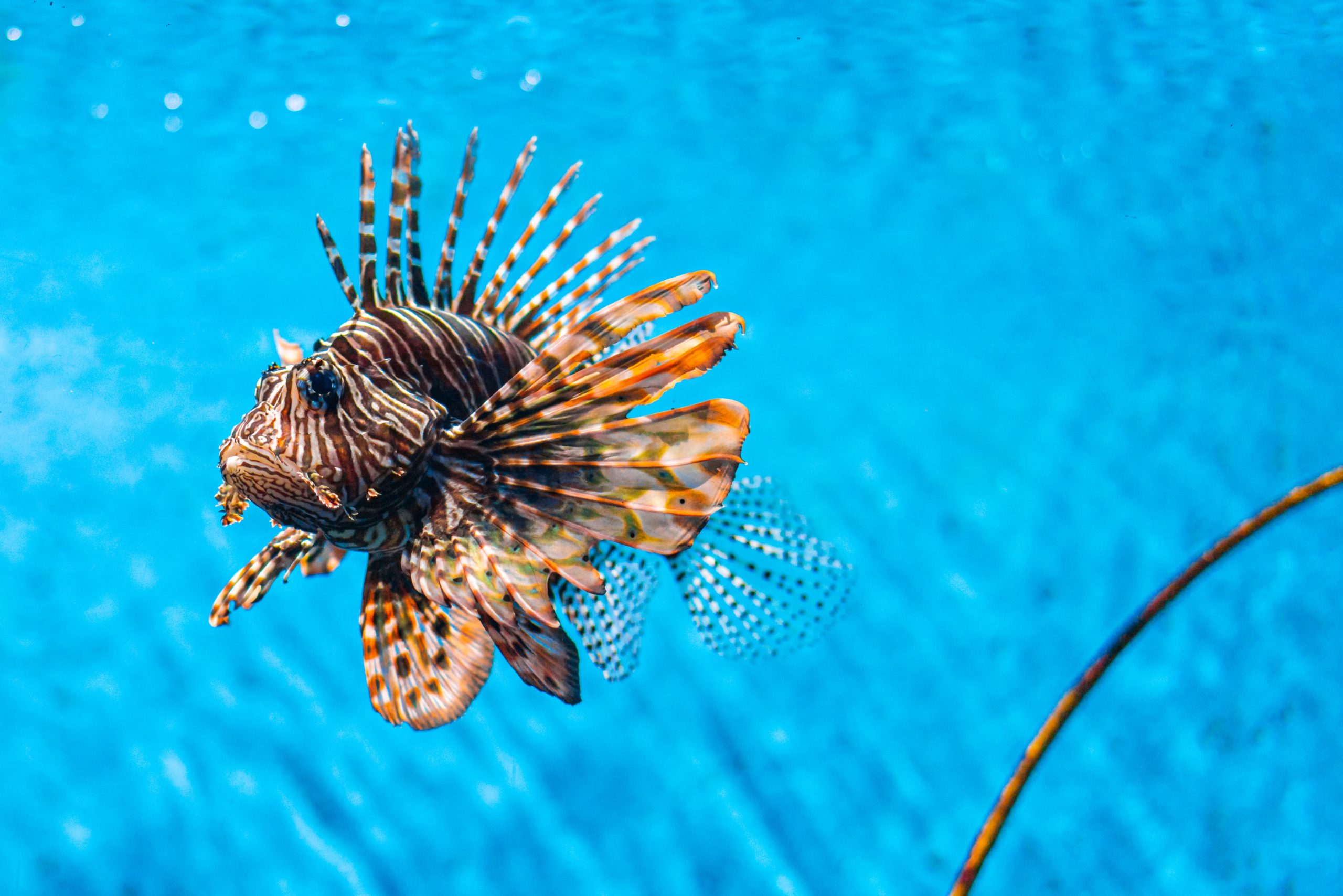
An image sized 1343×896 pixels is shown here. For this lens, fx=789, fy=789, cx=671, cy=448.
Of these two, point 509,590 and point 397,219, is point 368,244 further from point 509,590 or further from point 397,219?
point 509,590

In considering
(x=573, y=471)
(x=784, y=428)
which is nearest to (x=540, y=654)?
(x=573, y=471)

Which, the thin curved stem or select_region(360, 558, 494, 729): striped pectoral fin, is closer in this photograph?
the thin curved stem

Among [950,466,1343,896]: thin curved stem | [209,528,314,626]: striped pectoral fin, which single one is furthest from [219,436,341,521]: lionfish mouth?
[950,466,1343,896]: thin curved stem

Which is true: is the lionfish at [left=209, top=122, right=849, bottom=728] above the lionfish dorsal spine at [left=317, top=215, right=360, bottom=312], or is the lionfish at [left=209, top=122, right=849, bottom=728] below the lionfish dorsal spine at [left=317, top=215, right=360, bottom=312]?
below

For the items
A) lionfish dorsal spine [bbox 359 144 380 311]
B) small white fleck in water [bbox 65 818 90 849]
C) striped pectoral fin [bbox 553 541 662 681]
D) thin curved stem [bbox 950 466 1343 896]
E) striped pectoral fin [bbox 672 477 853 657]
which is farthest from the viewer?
small white fleck in water [bbox 65 818 90 849]

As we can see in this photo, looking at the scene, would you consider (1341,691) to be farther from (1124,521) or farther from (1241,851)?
(1124,521)

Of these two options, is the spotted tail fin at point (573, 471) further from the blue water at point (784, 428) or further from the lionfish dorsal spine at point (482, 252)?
the blue water at point (784, 428)

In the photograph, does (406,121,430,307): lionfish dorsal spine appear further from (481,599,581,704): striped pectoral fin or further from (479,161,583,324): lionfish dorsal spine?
(481,599,581,704): striped pectoral fin
